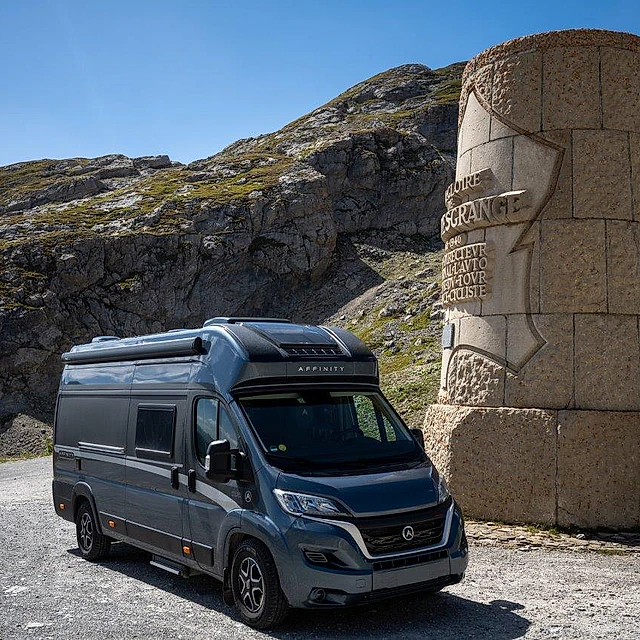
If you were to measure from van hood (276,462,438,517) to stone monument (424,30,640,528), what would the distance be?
4.61 meters

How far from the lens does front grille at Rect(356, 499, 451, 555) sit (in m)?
6.50

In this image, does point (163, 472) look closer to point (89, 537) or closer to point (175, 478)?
point (175, 478)

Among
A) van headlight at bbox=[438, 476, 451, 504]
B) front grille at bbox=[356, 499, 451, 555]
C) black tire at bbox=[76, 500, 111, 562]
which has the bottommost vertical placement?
black tire at bbox=[76, 500, 111, 562]

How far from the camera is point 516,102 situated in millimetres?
12148

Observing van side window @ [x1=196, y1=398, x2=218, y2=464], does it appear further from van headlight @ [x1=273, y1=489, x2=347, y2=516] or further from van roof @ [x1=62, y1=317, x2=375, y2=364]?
van headlight @ [x1=273, y1=489, x2=347, y2=516]

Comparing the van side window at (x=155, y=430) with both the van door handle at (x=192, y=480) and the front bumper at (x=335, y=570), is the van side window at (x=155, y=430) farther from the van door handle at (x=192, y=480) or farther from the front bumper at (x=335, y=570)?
the front bumper at (x=335, y=570)

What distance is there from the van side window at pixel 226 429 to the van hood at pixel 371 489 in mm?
745

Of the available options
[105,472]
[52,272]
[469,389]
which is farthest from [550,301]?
[52,272]

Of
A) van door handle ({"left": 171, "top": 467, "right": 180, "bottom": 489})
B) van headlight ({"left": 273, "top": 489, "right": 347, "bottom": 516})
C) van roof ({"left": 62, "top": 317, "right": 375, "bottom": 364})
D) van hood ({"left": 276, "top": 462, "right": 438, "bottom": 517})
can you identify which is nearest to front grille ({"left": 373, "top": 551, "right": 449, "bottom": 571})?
van hood ({"left": 276, "top": 462, "right": 438, "bottom": 517})

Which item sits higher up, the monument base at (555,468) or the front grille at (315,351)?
the front grille at (315,351)

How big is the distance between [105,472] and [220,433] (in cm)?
290

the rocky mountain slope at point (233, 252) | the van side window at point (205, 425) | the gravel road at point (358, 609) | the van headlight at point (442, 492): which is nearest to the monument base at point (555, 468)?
the gravel road at point (358, 609)

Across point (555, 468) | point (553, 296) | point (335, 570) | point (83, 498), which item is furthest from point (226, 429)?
point (553, 296)

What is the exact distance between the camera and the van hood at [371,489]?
6602mm
